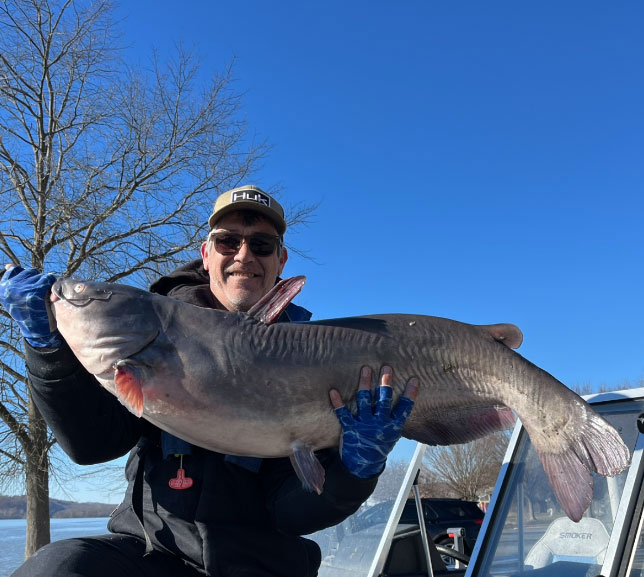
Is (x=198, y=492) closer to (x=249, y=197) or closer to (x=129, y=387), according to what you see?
(x=129, y=387)

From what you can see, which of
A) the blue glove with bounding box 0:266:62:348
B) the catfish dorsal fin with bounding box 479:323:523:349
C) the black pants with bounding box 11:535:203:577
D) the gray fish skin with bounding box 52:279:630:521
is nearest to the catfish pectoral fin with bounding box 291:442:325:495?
the gray fish skin with bounding box 52:279:630:521

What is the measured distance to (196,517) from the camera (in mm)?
2576

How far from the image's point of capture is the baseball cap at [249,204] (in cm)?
314

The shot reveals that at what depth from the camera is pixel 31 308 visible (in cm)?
238

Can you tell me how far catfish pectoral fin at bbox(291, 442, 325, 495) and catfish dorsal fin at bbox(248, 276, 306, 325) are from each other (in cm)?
51

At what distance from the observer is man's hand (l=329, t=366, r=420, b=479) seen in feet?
8.03

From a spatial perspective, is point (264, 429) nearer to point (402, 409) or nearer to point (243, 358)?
point (243, 358)

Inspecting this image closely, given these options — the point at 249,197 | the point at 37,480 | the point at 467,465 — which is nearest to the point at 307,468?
the point at 249,197

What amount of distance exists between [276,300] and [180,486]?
0.88m

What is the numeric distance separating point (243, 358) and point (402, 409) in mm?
667

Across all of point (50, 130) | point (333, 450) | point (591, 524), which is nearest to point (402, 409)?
point (333, 450)

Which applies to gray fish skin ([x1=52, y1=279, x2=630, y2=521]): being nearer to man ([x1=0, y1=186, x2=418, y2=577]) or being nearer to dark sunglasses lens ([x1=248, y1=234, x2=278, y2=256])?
man ([x1=0, y1=186, x2=418, y2=577])

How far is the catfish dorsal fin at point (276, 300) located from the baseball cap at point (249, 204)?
0.73 m

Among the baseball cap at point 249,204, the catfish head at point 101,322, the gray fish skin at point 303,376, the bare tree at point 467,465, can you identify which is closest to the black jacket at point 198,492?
the catfish head at point 101,322
